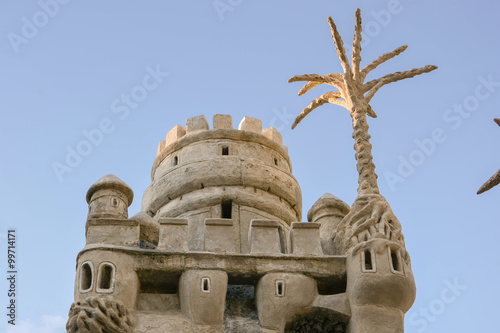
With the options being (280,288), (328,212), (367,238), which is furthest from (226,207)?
(367,238)

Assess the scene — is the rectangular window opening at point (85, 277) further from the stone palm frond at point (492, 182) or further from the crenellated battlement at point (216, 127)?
the stone palm frond at point (492, 182)

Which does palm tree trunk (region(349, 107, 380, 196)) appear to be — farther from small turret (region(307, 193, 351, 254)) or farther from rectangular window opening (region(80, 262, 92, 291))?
rectangular window opening (region(80, 262, 92, 291))

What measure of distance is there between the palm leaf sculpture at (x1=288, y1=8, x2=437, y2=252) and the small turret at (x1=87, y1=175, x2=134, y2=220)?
3830 mm

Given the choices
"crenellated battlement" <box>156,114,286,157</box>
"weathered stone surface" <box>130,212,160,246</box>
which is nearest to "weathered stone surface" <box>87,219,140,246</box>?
"weathered stone surface" <box>130,212,160,246</box>

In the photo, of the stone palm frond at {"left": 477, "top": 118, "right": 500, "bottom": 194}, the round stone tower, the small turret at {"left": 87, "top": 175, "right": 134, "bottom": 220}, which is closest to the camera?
the stone palm frond at {"left": 477, "top": 118, "right": 500, "bottom": 194}

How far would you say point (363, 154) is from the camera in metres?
19.4

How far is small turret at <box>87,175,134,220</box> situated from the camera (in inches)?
769

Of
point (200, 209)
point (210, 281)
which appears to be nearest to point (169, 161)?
point (200, 209)

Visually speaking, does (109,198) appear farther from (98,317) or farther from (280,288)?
(280,288)

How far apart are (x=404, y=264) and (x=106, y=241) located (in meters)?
4.93

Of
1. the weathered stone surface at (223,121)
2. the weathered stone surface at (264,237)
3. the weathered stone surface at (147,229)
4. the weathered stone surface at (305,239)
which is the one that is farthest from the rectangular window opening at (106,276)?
the weathered stone surface at (223,121)

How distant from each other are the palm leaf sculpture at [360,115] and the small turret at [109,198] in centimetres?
383

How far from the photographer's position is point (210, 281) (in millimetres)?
17469

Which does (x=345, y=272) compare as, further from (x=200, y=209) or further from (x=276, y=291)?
(x=200, y=209)
